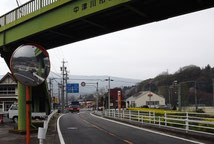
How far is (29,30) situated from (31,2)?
1.60m

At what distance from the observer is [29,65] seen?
5699 mm

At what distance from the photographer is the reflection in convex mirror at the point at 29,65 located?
5.61 metres

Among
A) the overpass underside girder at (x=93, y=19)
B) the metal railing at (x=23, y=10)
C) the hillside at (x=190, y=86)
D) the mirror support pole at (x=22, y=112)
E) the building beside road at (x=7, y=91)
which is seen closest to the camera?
the overpass underside girder at (x=93, y=19)

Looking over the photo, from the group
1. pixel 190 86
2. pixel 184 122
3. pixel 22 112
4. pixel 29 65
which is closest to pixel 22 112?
pixel 22 112

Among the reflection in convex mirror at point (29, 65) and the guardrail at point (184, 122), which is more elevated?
the reflection in convex mirror at point (29, 65)

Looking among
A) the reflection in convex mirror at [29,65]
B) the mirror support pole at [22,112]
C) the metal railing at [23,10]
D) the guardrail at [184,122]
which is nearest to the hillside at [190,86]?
the guardrail at [184,122]

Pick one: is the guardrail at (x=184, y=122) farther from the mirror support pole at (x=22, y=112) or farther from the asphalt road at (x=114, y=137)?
the mirror support pole at (x=22, y=112)

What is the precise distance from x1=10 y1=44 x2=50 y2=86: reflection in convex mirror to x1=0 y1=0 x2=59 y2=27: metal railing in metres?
8.39

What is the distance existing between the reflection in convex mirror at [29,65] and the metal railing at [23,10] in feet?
27.5

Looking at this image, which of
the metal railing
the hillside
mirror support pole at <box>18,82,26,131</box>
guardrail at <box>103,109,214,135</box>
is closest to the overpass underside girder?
the metal railing

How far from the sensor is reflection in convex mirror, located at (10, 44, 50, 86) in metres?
5.61

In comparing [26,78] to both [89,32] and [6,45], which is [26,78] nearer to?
[89,32]

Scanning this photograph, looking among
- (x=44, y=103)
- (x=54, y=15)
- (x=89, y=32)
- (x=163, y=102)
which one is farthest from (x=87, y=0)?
(x=163, y=102)

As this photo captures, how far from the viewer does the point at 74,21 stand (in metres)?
12.6
